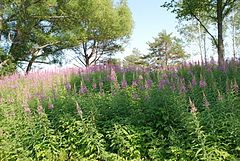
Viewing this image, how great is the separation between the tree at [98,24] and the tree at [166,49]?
42.0ft

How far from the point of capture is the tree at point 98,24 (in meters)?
25.1

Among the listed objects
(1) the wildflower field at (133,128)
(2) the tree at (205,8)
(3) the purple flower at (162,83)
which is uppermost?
(2) the tree at (205,8)

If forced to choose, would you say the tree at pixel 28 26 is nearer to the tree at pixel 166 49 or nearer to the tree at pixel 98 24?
the tree at pixel 98 24

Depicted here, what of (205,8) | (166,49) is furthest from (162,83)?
(166,49)

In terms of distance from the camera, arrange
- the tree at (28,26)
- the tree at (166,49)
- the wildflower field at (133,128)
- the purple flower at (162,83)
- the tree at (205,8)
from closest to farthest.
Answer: the wildflower field at (133,128) → the purple flower at (162,83) → the tree at (205,8) → the tree at (28,26) → the tree at (166,49)

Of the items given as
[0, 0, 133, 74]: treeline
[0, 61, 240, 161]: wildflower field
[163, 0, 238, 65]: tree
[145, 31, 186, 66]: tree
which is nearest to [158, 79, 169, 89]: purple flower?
[0, 61, 240, 161]: wildflower field

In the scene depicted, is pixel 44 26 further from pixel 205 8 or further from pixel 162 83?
pixel 162 83

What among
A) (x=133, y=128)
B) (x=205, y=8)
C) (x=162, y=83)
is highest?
(x=205, y=8)

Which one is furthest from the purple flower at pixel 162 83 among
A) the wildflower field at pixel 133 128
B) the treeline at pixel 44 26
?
the treeline at pixel 44 26

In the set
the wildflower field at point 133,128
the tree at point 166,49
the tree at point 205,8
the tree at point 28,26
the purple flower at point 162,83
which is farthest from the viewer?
the tree at point 166,49

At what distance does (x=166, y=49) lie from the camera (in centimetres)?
5169

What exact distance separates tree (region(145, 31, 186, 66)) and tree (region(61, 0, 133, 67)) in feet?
42.0

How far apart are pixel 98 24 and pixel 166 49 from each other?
23.2m

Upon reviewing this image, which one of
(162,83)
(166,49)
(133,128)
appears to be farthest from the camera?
(166,49)
